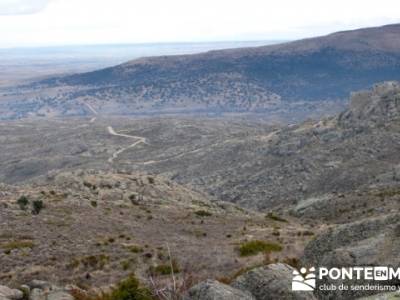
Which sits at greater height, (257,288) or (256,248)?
(257,288)

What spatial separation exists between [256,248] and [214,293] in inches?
493

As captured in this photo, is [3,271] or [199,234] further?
[199,234]

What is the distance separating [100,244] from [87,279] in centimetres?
603

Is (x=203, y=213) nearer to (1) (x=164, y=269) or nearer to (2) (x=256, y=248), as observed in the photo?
(2) (x=256, y=248)

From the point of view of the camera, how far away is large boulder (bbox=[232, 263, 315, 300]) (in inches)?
508

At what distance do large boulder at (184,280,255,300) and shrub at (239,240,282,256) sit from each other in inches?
436

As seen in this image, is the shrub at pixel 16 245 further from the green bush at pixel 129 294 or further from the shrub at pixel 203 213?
the shrub at pixel 203 213

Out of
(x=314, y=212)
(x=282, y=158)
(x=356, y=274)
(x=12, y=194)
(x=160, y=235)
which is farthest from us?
(x=282, y=158)

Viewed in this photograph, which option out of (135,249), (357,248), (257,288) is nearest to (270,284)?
(257,288)

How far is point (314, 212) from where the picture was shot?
44.0 metres

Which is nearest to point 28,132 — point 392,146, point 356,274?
point 392,146

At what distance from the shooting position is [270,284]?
43.9 feet

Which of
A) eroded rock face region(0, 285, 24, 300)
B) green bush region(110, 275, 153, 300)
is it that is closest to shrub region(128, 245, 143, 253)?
eroded rock face region(0, 285, 24, 300)

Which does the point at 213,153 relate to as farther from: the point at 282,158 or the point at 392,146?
the point at 392,146
